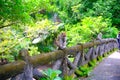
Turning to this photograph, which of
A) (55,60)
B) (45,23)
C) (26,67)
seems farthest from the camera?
(45,23)

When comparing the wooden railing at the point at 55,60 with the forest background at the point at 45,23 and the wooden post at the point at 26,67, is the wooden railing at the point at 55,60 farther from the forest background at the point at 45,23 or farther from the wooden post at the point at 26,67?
the forest background at the point at 45,23

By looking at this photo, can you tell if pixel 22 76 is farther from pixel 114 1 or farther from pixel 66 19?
pixel 114 1

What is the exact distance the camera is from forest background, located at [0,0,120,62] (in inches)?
216

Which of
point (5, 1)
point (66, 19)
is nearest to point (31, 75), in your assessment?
point (5, 1)

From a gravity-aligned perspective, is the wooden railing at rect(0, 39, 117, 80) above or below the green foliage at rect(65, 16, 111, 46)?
above

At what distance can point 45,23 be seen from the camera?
13.4 m

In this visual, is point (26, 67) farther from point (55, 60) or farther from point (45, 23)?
point (45, 23)

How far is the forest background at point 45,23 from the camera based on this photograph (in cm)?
548

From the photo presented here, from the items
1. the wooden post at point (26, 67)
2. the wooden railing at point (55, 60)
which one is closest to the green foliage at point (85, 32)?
the wooden railing at point (55, 60)

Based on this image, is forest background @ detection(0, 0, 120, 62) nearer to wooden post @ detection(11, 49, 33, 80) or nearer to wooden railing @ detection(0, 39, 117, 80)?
wooden post @ detection(11, 49, 33, 80)

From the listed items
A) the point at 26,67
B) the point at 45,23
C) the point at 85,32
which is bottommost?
the point at 85,32

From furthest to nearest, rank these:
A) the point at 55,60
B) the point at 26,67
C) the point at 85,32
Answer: the point at 85,32 → the point at 55,60 → the point at 26,67

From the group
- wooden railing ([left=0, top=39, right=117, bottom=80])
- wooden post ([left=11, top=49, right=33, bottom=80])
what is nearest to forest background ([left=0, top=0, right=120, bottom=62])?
wooden post ([left=11, top=49, right=33, bottom=80])

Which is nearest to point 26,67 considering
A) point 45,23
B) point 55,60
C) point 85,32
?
point 55,60
